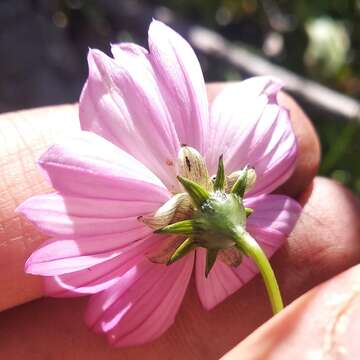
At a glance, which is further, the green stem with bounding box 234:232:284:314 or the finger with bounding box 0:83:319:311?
the finger with bounding box 0:83:319:311

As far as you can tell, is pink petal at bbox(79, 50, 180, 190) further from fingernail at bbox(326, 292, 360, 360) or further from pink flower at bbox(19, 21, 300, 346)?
fingernail at bbox(326, 292, 360, 360)

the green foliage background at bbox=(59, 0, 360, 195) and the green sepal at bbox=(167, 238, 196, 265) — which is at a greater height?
the green sepal at bbox=(167, 238, 196, 265)

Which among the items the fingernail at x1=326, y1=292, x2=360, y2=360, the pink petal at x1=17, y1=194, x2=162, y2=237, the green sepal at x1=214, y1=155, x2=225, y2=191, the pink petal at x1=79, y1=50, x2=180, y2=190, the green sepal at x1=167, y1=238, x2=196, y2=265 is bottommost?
the fingernail at x1=326, y1=292, x2=360, y2=360

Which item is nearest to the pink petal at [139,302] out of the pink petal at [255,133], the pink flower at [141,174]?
the pink flower at [141,174]

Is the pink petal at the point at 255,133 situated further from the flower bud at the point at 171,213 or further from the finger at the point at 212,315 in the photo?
the finger at the point at 212,315

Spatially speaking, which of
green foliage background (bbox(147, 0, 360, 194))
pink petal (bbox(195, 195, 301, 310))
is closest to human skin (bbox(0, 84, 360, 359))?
pink petal (bbox(195, 195, 301, 310))

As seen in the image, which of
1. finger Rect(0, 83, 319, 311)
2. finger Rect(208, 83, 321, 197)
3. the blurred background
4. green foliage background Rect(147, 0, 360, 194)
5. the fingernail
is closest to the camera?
the fingernail

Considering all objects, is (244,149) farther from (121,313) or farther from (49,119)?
(49,119)
